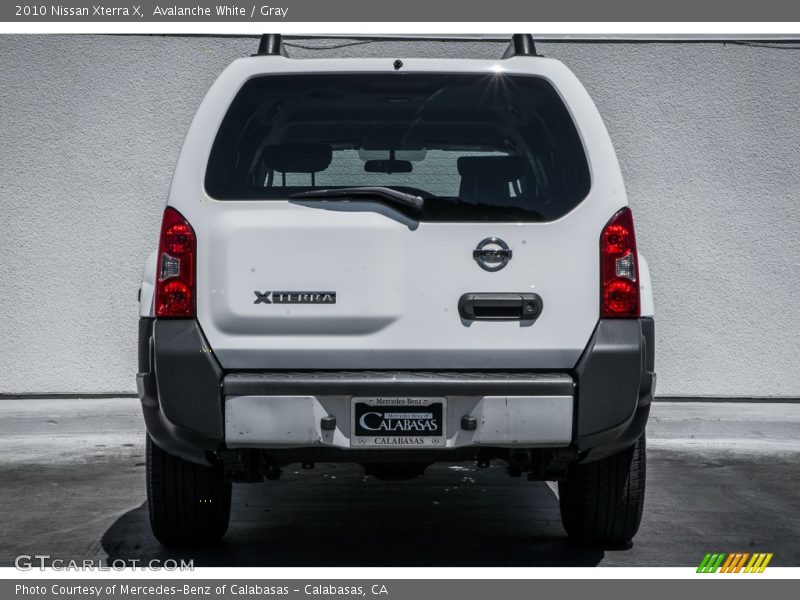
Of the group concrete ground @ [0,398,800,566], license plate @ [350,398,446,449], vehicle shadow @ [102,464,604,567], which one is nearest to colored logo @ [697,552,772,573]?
concrete ground @ [0,398,800,566]

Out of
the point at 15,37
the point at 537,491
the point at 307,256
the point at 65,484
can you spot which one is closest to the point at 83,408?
the point at 65,484

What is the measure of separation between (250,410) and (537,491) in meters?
2.69

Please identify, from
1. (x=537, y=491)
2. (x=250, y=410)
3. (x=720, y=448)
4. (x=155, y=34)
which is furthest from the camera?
(x=155, y=34)

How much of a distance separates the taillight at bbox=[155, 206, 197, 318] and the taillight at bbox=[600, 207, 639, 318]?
146 centimetres

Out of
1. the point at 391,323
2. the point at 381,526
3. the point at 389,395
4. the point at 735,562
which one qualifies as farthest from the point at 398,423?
the point at 735,562

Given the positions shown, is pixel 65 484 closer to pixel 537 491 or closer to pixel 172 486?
pixel 172 486

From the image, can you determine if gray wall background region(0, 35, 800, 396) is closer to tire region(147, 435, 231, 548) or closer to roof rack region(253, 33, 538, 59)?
roof rack region(253, 33, 538, 59)

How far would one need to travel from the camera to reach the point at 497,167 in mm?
4027

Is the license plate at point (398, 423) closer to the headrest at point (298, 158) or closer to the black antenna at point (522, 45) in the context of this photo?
the headrest at point (298, 158)

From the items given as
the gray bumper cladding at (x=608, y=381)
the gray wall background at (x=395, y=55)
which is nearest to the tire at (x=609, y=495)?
the gray bumper cladding at (x=608, y=381)

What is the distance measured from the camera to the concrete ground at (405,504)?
431cm

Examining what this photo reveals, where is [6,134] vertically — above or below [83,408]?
above

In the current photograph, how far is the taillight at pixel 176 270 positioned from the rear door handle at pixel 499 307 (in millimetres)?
967

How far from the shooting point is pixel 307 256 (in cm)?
358
